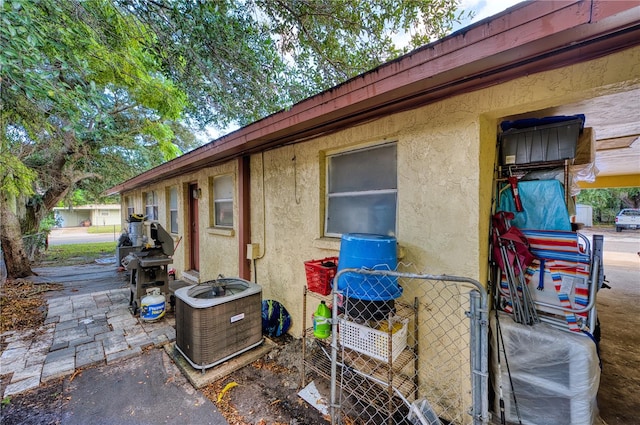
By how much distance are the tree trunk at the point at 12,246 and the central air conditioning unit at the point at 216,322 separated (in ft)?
23.4

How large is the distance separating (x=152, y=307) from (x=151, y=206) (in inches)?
233

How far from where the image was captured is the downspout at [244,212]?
4012mm

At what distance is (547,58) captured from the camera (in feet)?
5.08

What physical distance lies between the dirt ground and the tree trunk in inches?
243

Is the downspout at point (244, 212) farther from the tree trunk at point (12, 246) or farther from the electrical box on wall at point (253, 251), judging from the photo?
the tree trunk at point (12, 246)

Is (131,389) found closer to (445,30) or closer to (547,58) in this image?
(547,58)

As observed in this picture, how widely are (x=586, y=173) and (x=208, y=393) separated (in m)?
4.47

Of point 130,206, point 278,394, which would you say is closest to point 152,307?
point 278,394

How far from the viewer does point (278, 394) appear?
7.68 feet

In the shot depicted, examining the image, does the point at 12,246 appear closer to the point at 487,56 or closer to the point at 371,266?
the point at 371,266

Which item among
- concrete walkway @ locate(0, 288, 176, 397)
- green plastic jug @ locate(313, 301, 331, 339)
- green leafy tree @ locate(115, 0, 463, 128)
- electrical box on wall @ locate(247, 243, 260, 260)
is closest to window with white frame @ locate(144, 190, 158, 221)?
concrete walkway @ locate(0, 288, 176, 397)

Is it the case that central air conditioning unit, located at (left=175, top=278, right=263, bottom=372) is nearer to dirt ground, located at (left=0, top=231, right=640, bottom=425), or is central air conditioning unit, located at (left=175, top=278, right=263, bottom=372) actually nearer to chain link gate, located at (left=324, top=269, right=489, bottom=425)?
dirt ground, located at (left=0, top=231, right=640, bottom=425)

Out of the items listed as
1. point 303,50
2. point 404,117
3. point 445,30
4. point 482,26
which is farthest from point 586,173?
point 303,50

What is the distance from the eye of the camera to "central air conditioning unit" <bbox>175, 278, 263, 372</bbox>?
2.53 m
